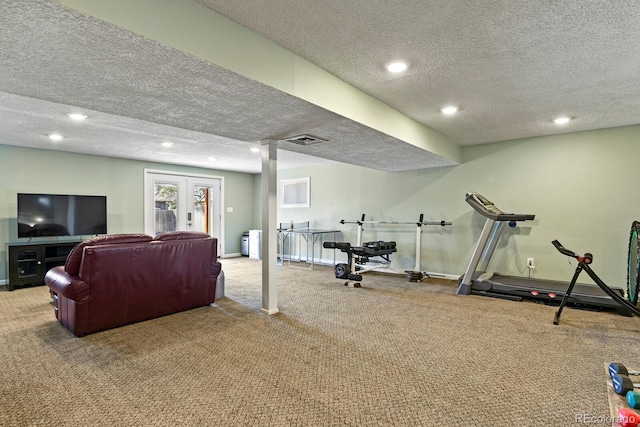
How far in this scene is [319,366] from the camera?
2398 mm

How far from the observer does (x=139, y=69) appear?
1917mm

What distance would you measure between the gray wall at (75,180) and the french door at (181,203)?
182 mm

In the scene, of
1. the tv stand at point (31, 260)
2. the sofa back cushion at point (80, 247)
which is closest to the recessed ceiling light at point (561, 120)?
the sofa back cushion at point (80, 247)

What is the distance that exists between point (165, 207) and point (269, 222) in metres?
4.66

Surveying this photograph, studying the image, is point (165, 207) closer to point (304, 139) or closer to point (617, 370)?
point (304, 139)

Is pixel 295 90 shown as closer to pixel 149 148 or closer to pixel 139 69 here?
pixel 139 69

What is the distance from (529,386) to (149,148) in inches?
235

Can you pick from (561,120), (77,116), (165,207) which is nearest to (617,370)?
(561,120)

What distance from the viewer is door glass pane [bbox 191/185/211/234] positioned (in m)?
7.83

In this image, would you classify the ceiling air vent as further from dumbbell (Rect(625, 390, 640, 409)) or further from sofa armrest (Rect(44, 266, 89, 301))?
dumbbell (Rect(625, 390, 640, 409))

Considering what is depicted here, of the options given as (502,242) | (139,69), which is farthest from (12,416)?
(502,242)

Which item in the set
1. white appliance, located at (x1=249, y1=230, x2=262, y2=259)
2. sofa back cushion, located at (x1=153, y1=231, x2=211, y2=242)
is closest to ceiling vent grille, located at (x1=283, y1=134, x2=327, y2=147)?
sofa back cushion, located at (x1=153, y1=231, x2=211, y2=242)

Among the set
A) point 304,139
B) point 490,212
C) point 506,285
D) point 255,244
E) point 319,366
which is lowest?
point 319,366

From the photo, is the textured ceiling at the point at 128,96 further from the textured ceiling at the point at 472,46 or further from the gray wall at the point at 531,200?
the gray wall at the point at 531,200
